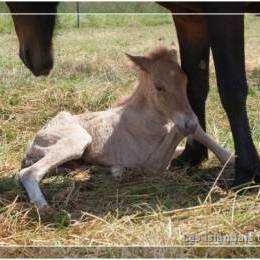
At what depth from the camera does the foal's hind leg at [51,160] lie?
358 cm

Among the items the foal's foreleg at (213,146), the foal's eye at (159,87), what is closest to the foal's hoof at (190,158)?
the foal's foreleg at (213,146)

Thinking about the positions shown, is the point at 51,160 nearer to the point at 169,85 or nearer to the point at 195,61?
the point at 169,85

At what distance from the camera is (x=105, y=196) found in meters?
3.74

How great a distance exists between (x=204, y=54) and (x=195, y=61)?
92 millimetres

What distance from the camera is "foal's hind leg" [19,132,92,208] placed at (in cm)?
358

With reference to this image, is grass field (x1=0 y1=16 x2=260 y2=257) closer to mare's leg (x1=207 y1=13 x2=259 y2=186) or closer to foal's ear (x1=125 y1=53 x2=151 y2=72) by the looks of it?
mare's leg (x1=207 y1=13 x2=259 y2=186)

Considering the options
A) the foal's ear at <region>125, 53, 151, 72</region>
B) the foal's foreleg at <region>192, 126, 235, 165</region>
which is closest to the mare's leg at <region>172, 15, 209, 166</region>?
the foal's foreleg at <region>192, 126, 235, 165</region>

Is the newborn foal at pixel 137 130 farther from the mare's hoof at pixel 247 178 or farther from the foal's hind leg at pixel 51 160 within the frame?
the mare's hoof at pixel 247 178

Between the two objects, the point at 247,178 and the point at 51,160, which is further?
the point at 51,160

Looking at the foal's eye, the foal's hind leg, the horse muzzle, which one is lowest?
the foal's hind leg

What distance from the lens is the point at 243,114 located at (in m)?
3.65

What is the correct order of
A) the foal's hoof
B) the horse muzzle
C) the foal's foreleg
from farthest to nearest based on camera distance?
the foal's hoof < the foal's foreleg < the horse muzzle

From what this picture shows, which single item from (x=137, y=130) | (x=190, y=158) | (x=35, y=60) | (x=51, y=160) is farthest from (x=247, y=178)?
(x=35, y=60)

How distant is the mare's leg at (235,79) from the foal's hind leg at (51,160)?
1.10 meters
